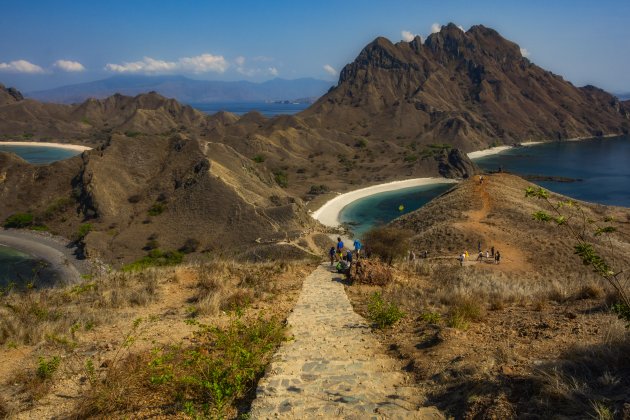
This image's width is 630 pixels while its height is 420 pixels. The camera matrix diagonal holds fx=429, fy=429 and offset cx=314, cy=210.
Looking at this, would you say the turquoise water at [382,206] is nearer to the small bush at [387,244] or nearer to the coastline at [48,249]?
the small bush at [387,244]

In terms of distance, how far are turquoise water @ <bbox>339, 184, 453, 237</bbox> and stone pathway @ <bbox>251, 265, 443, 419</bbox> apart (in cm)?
4304

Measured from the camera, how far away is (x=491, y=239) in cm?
3212

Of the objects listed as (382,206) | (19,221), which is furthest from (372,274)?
(382,206)

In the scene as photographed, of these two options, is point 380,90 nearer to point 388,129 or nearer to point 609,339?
point 388,129

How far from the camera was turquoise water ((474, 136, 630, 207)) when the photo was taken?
258 feet

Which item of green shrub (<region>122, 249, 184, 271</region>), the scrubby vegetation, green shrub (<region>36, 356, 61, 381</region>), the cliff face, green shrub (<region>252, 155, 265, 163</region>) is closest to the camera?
the scrubby vegetation

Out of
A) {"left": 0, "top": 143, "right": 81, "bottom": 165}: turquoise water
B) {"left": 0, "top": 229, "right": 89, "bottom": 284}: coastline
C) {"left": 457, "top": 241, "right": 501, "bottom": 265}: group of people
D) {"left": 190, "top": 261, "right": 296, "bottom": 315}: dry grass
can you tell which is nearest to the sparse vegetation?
{"left": 457, "top": 241, "right": 501, "bottom": 265}: group of people

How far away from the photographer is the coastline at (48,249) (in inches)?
1454

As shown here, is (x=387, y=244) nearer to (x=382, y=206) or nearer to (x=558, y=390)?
(x=558, y=390)

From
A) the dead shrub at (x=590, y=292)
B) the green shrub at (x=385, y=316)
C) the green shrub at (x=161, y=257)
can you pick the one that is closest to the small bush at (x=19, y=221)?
the green shrub at (x=161, y=257)

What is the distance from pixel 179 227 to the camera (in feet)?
143

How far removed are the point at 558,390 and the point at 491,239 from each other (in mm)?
29407

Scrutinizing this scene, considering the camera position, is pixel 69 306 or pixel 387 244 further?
pixel 387 244

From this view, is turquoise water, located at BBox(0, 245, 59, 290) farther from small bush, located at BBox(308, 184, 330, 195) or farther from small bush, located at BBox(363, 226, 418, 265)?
small bush, located at BBox(308, 184, 330, 195)
